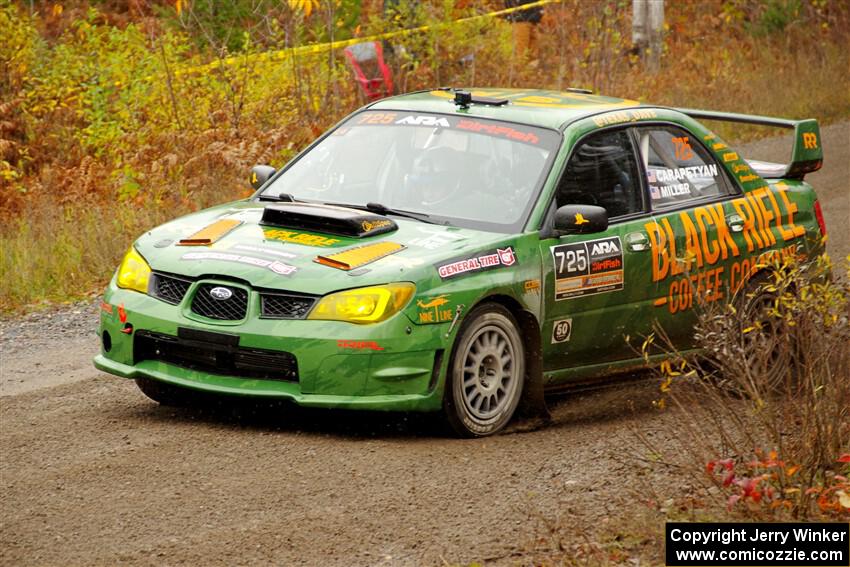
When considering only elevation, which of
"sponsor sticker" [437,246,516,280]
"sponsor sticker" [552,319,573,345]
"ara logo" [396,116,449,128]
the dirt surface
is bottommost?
the dirt surface

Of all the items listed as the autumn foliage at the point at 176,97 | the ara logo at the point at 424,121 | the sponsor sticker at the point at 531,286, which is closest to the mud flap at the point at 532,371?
the sponsor sticker at the point at 531,286

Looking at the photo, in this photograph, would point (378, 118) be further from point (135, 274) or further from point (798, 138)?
point (798, 138)

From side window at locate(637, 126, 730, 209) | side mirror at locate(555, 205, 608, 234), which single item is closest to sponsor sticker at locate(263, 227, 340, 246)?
side mirror at locate(555, 205, 608, 234)

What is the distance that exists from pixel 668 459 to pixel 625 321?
1.59m

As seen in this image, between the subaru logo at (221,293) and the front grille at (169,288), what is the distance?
0.54ft

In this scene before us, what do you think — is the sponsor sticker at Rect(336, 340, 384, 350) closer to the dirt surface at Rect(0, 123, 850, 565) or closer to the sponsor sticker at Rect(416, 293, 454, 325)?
the sponsor sticker at Rect(416, 293, 454, 325)

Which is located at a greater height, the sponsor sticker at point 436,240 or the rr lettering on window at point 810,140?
the rr lettering on window at point 810,140

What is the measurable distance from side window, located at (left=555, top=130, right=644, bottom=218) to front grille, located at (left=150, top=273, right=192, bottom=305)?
78.0 inches

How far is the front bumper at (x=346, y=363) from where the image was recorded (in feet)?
21.0

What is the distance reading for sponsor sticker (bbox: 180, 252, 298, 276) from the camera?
258 inches

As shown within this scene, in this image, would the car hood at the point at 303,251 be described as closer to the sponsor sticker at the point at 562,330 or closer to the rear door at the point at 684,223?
the sponsor sticker at the point at 562,330

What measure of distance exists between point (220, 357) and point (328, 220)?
2.92 ft

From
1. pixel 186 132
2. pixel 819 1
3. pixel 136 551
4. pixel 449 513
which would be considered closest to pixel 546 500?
pixel 449 513

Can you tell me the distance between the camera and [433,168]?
300 inches
